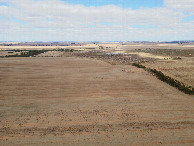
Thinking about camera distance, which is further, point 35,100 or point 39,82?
point 39,82

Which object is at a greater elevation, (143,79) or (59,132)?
(143,79)

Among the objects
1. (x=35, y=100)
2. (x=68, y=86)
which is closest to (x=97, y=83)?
(x=68, y=86)

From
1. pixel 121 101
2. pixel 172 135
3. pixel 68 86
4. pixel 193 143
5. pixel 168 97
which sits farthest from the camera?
pixel 68 86

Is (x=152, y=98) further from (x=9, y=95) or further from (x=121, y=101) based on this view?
(x=9, y=95)

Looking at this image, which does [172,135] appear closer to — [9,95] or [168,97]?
[168,97]

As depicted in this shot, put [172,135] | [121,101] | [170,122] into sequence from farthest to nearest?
1. [121,101]
2. [170,122]
3. [172,135]

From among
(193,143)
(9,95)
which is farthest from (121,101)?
(9,95)
